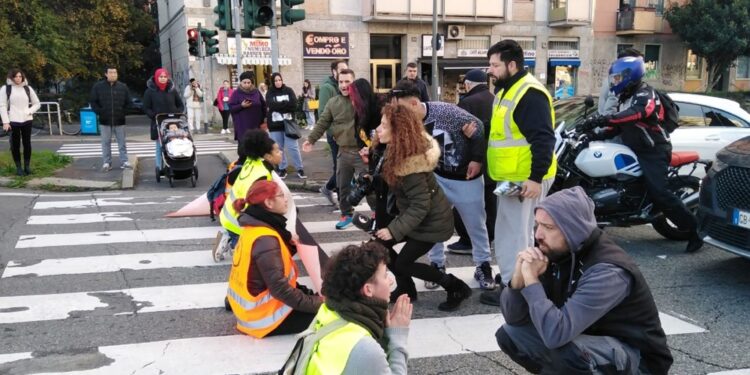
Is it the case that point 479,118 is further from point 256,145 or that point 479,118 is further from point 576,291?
point 576,291

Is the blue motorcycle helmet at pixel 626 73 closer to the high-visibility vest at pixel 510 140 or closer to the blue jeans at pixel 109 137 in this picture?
the high-visibility vest at pixel 510 140

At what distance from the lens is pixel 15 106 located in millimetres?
10914

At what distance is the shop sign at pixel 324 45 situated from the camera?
2748 cm

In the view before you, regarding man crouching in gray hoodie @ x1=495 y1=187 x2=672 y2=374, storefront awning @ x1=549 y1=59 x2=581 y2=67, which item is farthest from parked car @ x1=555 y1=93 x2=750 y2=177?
storefront awning @ x1=549 y1=59 x2=581 y2=67

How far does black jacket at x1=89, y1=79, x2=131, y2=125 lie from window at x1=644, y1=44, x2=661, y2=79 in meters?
29.5

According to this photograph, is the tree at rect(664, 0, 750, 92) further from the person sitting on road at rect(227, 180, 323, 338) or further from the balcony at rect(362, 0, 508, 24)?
the person sitting on road at rect(227, 180, 323, 338)

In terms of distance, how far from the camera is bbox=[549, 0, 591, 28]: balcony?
30.6m

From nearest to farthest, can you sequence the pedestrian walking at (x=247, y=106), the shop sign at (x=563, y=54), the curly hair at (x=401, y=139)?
the curly hair at (x=401, y=139) < the pedestrian walking at (x=247, y=106) < the shop sign at (x=563, y=54)

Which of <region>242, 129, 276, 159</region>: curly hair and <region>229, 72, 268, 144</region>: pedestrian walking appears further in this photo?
<region>229, 72, 268, 144</region>: pedestrian walking

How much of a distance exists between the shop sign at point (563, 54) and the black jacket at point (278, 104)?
23.6m

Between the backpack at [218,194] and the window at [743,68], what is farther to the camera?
the window at [743,68]

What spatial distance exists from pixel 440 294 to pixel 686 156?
341 centimetres

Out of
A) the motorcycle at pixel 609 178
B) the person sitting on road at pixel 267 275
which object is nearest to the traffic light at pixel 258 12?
the motorcycle at pixel 609 178

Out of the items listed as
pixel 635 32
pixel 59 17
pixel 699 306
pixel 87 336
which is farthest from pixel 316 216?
pixel 635 32
